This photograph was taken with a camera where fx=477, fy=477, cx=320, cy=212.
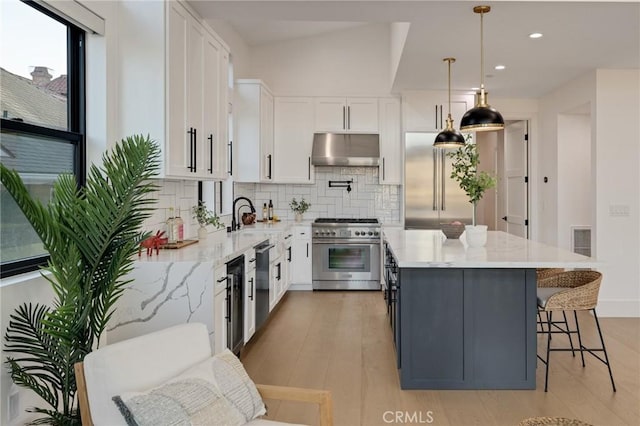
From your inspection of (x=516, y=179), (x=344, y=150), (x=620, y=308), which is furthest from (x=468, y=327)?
(x=516, y=179)

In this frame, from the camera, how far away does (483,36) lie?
158 inches

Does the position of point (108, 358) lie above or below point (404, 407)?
above

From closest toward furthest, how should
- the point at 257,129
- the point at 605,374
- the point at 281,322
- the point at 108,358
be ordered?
the point at 108,358 < the point at 605,374 < the point at 281,322 < the point at 257,129

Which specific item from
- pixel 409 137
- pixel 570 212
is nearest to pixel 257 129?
pixel 409 137

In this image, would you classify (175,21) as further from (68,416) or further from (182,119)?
(68,416)

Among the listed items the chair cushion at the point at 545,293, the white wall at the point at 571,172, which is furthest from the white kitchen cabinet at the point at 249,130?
the white wall at the point at 571,172

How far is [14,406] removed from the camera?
2.14 metres

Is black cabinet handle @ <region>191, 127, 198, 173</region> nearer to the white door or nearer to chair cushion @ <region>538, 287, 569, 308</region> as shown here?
chair cushion @ <region>538, 287, 569, 308</region>

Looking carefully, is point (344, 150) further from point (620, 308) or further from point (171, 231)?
point (620, 308)

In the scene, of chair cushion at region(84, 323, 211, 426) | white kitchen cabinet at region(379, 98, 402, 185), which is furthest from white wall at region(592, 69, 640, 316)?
chair cushion at region(84, 323, 211, 426)

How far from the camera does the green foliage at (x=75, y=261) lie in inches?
71.1

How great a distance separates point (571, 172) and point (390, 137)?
7.74ft

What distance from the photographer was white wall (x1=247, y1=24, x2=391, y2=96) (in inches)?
268

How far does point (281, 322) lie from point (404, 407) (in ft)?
7.23
